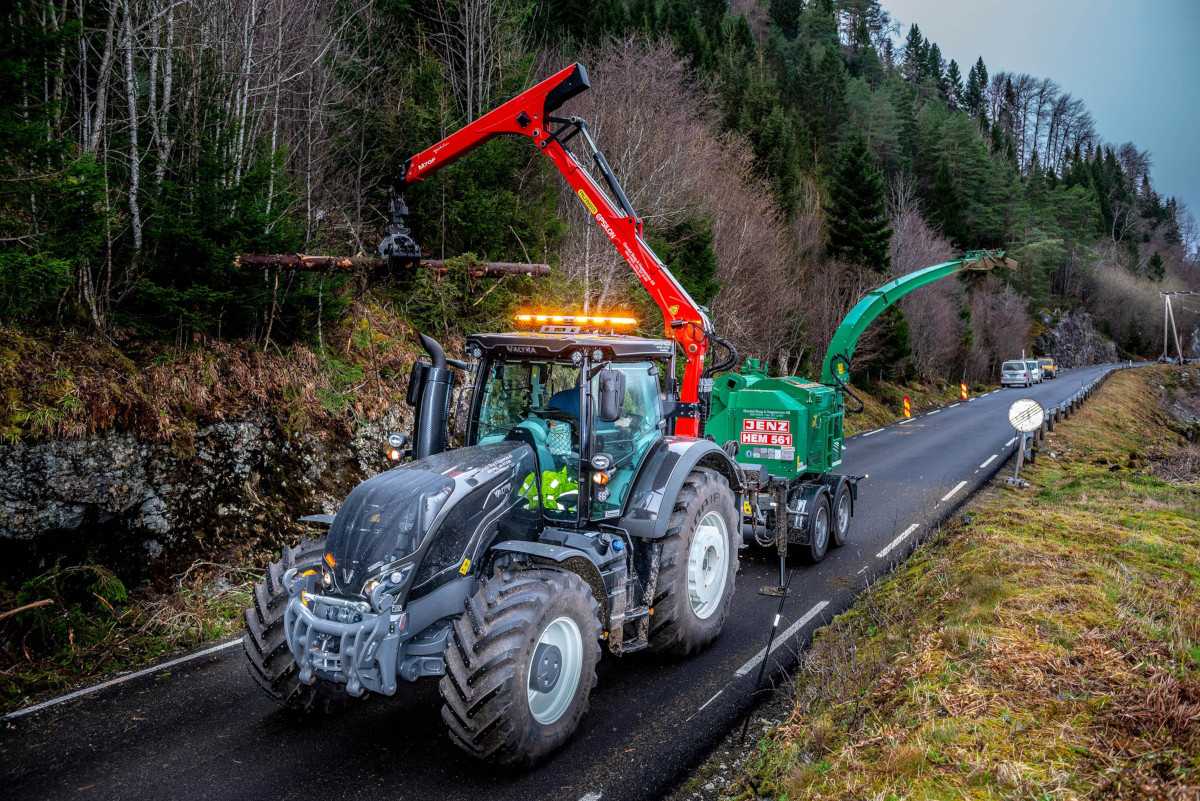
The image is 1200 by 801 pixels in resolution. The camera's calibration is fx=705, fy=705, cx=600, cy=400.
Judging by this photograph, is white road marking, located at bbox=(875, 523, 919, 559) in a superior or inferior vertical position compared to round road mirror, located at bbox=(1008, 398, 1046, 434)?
inferior

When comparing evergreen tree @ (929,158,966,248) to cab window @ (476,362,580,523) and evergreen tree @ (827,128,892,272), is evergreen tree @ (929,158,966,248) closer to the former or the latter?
evergreen tree @ (827,128,892,272)

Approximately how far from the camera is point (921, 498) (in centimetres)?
1257

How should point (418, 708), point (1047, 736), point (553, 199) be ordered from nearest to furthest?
point (1047, 736)
point (418, 708)
point (553, 199)

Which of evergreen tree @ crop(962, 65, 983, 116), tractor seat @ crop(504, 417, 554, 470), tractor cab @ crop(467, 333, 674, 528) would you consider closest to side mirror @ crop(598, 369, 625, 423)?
tractor cab @ crop(467, 333, 674, 528)

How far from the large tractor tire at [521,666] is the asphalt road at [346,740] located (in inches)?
12.9

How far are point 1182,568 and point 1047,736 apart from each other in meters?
4.25

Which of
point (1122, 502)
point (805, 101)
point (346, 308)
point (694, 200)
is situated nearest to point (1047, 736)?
point (1122, 502)

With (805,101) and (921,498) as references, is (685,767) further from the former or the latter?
(805,101)

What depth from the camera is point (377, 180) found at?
13.9 m

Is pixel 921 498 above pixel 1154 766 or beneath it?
beneath

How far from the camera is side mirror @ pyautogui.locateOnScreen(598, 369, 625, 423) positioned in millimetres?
4984

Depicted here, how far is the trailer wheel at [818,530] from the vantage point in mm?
8586

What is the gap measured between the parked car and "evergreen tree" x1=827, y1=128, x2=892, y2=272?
761 inches

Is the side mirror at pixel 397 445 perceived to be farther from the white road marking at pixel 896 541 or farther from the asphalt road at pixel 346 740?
the white road marking at pixel 896 541
